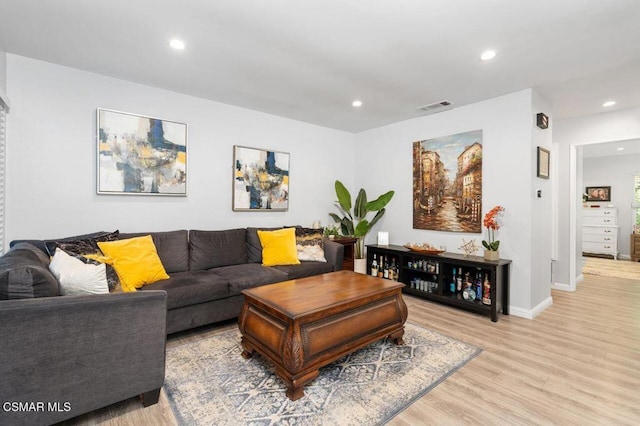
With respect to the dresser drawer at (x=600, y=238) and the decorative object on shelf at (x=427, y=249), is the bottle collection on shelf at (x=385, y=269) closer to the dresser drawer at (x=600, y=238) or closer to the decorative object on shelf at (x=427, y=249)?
the decorative object on shelf at (x=427, y=249)

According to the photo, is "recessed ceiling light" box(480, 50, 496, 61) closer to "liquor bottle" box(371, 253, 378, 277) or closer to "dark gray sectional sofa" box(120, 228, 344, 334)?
"dark gray sectional sofa" box(120, 228, 344, 334)

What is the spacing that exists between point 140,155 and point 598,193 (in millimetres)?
9952

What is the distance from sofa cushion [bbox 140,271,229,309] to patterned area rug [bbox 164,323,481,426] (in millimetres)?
376

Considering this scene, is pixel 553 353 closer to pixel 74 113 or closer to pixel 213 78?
pixel 213 78

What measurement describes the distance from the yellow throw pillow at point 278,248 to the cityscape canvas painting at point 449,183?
1.96m

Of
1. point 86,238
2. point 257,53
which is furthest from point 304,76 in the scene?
point 86,238

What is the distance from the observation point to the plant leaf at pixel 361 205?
5121 mm

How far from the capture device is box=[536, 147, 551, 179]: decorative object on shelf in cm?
346

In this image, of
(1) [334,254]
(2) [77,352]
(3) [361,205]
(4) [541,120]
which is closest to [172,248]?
(2) [77,352]

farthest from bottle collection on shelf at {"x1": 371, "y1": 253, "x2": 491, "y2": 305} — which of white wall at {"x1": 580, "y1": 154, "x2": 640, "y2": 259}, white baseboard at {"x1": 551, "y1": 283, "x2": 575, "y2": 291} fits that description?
white wall at {"x1": 580, "y1": 154, "x2": 640, "y2": 259}

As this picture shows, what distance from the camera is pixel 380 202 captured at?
4.78 metres

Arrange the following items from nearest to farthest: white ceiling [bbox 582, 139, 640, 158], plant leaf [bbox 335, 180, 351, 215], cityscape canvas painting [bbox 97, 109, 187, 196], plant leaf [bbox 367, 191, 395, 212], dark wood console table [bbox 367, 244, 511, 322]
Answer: cityscape canvas painting [bbox 97, 109, 187, 196] → dark wood console table [bbox 367, 244, 511, 322] → plant leaf [bbox 367, 191, 395, 212] → plant leaf [bbox 335, 180, 351, 215] → white ceiling [bbox 582, 139, 640, 158]

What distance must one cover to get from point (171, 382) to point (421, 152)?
157 inches

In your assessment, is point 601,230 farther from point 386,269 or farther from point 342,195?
point 342,195
